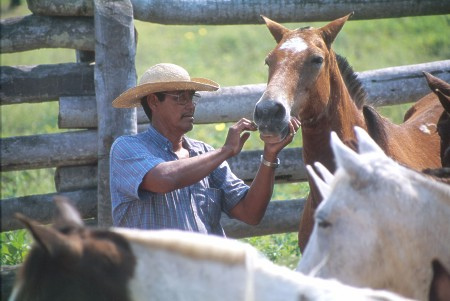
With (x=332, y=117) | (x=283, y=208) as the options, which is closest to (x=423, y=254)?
(x=332, y=117)

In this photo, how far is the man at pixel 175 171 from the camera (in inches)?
165

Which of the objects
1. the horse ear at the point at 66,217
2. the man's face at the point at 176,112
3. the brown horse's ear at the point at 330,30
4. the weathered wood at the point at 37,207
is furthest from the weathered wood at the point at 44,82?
the horse ear at the point at 66,217

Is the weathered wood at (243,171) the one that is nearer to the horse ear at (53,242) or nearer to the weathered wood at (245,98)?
the weathered wood at (245,98)

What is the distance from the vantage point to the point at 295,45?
4.92 meters

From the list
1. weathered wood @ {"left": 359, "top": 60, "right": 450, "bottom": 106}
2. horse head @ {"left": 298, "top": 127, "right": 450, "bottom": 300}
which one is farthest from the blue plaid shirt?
weathered wood @ {"left": 359, "top": 60, "right": 450, "bottom": 106}

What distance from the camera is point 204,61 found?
610 inches

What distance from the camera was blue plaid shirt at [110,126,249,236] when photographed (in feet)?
14.3

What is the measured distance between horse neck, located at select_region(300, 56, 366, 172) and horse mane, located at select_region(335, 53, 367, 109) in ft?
0.82

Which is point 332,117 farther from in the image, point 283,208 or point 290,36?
point 283,208

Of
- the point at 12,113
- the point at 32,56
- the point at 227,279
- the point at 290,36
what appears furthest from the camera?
the point at 32,56

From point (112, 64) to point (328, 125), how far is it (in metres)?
1.51

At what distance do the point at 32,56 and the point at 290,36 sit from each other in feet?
39.0

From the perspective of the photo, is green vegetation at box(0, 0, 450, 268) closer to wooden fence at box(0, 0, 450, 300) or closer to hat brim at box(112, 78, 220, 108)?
wooden fence at box(0, 0, 450, 300)

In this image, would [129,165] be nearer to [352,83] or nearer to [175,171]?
[175,171]
